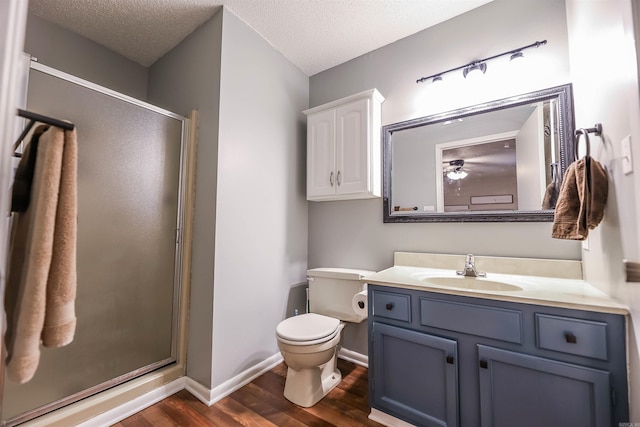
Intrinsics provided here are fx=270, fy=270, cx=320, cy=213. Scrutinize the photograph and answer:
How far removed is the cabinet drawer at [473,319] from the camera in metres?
1.16

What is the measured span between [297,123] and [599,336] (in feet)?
7.55

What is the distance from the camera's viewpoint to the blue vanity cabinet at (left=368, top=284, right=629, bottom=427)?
3.27 ft

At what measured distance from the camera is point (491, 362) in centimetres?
118

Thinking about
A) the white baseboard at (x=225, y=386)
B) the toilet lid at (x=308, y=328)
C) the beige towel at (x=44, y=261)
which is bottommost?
the white baseboard at (x=225, y=386)

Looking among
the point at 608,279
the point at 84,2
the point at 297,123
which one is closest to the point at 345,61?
the point at 297,123

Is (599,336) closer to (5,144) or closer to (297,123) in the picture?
(5,144)

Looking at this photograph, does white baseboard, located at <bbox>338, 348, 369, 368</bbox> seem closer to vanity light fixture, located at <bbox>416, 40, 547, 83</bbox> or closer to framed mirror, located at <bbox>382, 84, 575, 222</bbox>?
framed mirror, located at <bbox>382, 84, 575, 222</bbox>

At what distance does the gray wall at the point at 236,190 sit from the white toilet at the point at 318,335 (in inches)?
13.5

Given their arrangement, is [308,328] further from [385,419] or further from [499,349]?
[499,349]

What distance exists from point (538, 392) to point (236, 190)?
1875mm

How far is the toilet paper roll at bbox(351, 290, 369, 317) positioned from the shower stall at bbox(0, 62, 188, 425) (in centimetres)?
122

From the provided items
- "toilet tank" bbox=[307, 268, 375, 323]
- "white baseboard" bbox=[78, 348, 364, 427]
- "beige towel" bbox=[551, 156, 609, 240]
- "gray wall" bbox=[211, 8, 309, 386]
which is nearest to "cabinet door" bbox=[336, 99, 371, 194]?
"gray wall" bbox=[211, 8, 309, 386]

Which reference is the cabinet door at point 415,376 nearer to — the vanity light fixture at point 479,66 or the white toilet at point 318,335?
the white toilet at point 318,335

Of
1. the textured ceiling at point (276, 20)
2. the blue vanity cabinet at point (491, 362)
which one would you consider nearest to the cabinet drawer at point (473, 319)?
the blue vanity cabinet at point (491, 362)
